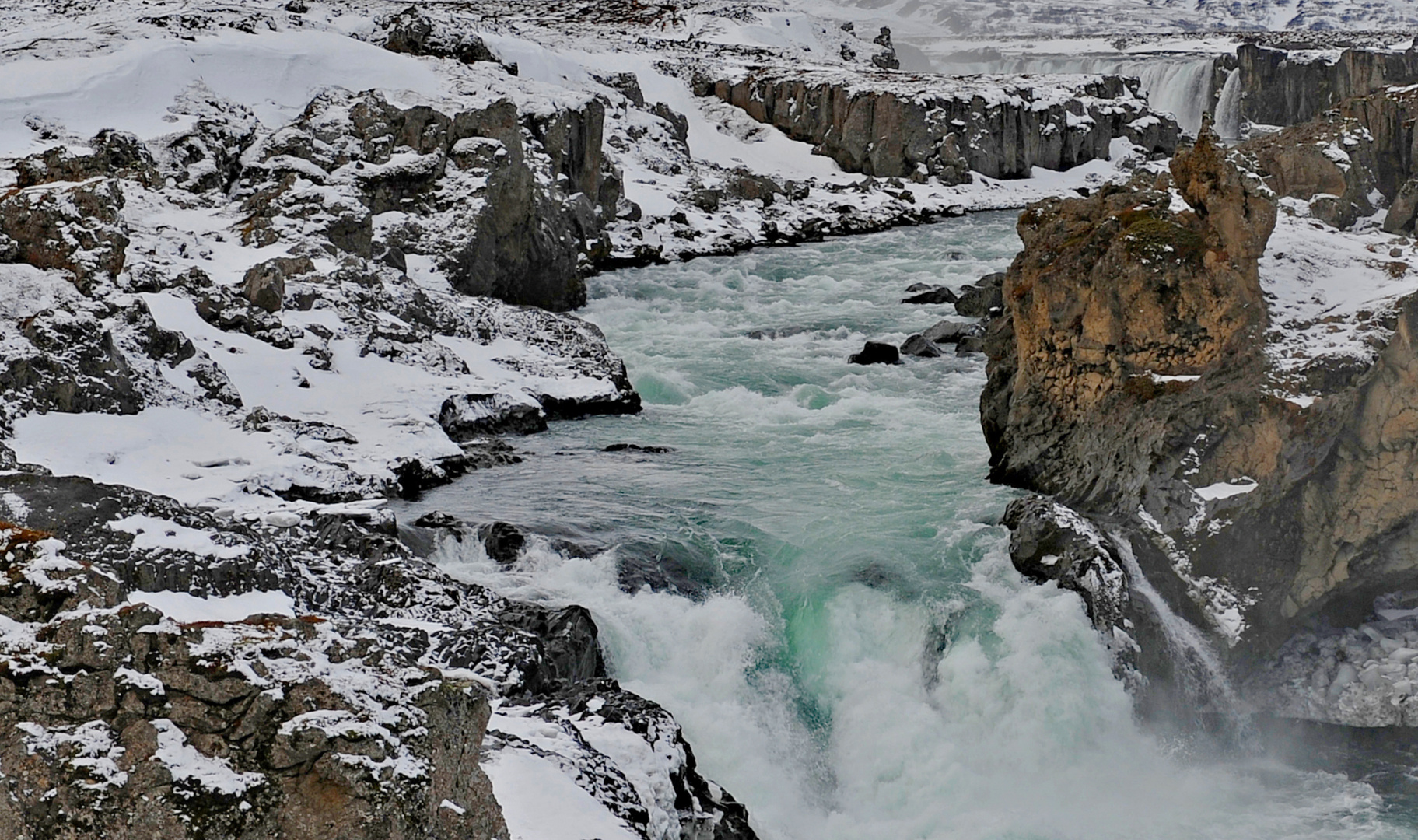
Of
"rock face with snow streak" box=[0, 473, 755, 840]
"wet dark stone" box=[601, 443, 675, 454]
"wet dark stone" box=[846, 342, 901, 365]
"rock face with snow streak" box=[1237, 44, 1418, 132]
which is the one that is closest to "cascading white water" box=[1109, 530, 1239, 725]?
"wet dark stone" box=[601, 443, 675, 454]

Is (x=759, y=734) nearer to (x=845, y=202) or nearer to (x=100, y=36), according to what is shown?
(x=100, y=36)

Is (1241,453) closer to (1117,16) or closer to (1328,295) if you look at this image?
(1328,295)

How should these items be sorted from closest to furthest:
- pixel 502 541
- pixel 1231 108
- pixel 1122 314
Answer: pixel 502 541
pixel 1122 314
pixel 1231 108

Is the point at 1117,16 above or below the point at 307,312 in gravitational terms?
above

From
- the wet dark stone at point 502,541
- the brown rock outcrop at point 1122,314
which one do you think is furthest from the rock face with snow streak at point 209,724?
the brown rock outcrop at point 1122,314

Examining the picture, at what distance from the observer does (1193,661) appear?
12398 millimetres

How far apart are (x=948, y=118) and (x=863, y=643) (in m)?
45.4

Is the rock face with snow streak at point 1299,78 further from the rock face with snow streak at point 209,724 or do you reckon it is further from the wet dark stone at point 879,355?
the rock face with snow streak at point 209,724

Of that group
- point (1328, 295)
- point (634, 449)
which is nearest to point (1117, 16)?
point (634, 449)

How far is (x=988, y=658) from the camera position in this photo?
39.4ft

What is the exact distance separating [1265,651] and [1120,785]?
263 centimetres

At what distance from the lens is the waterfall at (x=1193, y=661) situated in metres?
12.2

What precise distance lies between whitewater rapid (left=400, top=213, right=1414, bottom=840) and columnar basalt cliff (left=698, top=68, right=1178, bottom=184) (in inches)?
1445

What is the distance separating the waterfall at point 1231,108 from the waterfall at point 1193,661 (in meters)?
59.5
